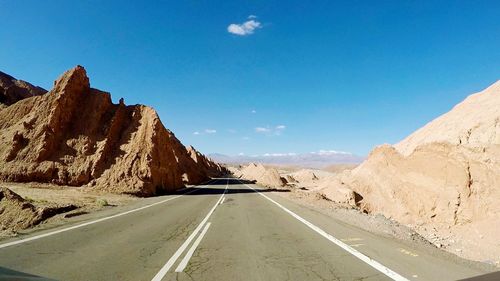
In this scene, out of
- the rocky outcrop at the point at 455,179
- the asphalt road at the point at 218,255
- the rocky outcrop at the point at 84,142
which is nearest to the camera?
the asphalt road at the point at 218,255

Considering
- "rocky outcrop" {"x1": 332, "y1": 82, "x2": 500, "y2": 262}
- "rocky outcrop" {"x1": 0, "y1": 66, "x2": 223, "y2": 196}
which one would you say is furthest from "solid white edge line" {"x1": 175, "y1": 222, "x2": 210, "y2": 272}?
"rocky outcrop" {"x1": 0, "y1": 66, "x2": 223, "y2": 196}

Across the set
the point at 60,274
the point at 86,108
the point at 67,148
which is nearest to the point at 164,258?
the point at 60,274

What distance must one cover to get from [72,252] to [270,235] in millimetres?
5326

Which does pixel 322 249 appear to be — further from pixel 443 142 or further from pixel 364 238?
→ pixel 443 142

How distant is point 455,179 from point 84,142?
33.2m

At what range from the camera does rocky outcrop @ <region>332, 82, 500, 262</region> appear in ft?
55.7

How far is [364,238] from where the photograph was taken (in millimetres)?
10219

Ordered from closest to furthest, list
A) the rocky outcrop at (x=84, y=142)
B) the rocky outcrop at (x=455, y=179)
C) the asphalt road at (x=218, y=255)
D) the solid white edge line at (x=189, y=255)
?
the asphalt road at (x=218, y=255), the solid white edge line at (x=189, y=255), the rocky outcrop at (x=455, y=179), the rocky outcrop at (x=84, y=142)

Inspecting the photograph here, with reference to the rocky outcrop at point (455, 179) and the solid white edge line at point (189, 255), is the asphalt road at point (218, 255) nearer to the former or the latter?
the solid white edge line at point (189, 255)

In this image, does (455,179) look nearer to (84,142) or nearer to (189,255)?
(189,255)

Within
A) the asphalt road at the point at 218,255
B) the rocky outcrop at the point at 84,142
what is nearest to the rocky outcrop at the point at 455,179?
the asphalt road at the point at 218,255

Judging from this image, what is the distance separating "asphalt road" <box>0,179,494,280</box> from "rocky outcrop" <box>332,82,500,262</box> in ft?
26.1

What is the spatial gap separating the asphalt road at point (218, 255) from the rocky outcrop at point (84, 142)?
2331 centimetres

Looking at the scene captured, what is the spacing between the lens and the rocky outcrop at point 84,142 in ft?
113
